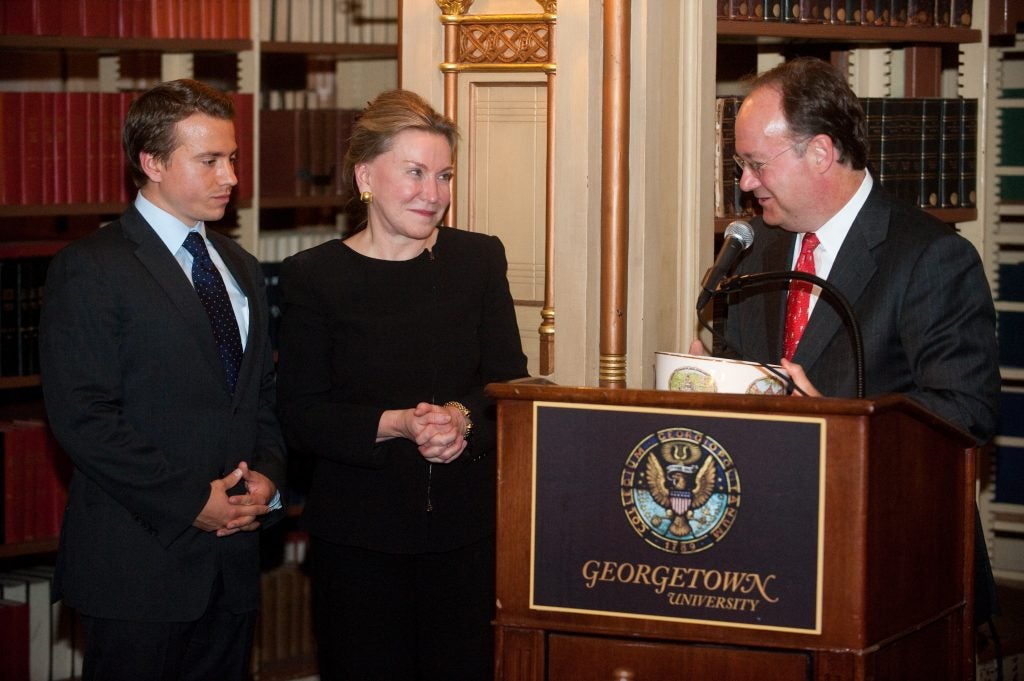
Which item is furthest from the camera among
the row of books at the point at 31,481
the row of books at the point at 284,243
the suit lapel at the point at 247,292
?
the row of books at the point at 284,243

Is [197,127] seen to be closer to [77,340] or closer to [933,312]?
[77,340]

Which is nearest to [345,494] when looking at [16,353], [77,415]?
[77,415]

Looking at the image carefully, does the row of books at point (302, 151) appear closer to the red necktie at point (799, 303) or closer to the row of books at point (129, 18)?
the row of books at point (129, 18)

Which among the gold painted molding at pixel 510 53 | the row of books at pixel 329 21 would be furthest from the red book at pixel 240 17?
the gold painted molding at pixel 510 53

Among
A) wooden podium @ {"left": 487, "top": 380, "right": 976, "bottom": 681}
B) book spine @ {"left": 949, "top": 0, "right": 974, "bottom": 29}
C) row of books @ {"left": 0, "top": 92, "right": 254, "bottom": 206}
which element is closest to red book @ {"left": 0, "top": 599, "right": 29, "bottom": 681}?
row of books @ {"left": 0, "top": 92, "right": 254, "bottom": 206}

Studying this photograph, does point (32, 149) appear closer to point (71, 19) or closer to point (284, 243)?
point (71, 19)

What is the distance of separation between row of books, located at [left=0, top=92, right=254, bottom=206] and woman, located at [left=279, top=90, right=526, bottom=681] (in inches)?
55.6

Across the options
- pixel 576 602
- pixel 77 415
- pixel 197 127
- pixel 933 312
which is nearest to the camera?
pixel 576 602

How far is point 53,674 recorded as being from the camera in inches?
142

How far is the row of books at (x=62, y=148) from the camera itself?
11.3 ft

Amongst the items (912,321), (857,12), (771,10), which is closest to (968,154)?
(857,12)

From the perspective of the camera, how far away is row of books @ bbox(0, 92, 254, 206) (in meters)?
3.44

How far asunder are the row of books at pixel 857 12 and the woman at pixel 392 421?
1.08 m

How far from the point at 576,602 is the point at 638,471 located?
0.20m
